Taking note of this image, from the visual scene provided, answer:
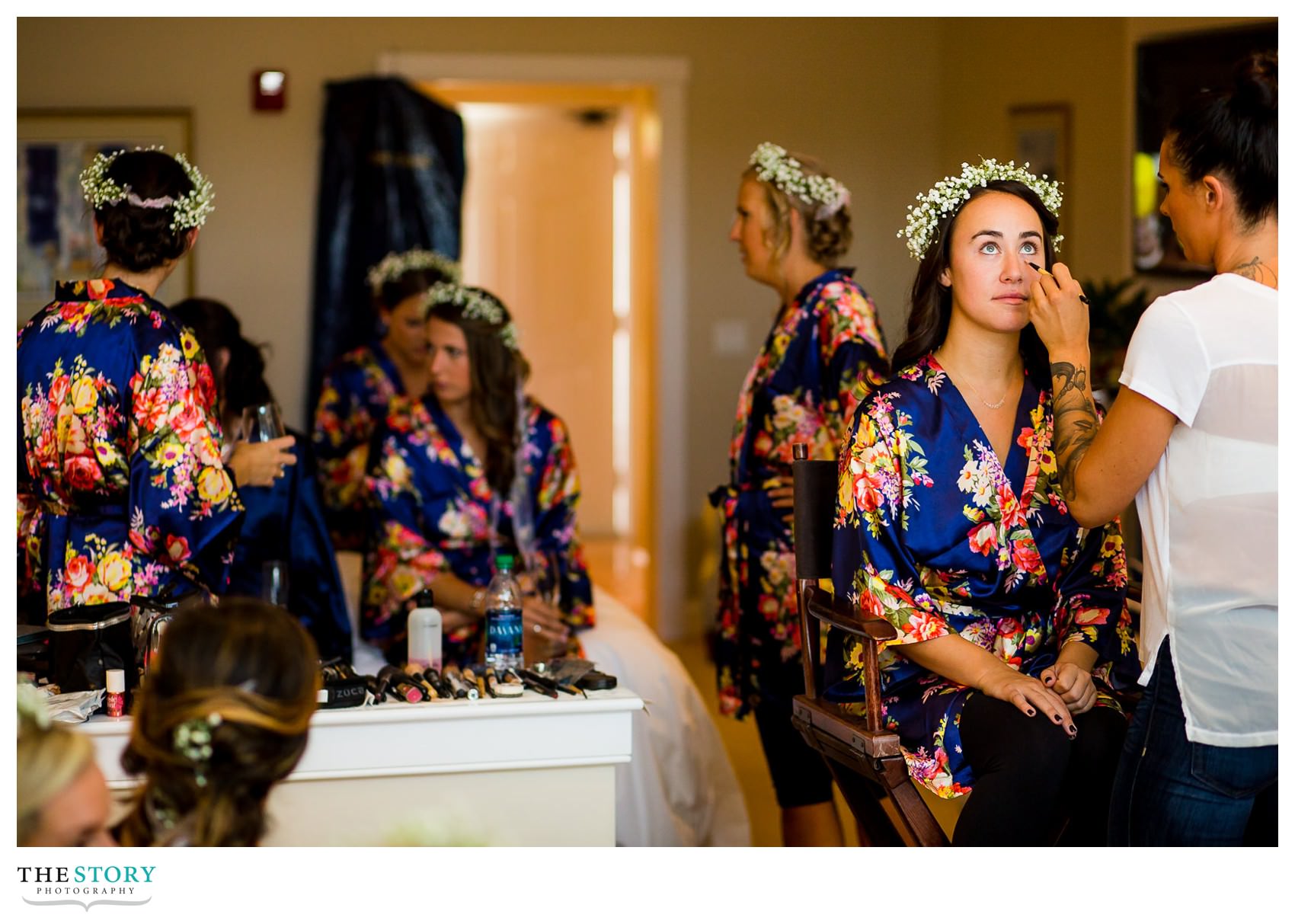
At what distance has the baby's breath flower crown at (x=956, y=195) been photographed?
2.18 meters

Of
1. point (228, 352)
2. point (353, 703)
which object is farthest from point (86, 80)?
point (353, 703)

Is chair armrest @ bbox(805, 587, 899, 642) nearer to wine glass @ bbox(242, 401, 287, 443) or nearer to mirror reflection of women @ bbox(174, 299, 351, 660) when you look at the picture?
wine glass @ bbox(242, 401, 287, 443)

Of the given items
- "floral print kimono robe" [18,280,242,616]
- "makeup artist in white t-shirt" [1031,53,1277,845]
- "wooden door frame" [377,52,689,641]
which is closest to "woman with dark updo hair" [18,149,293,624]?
"floral print kimono robe" [18,280,242,616]

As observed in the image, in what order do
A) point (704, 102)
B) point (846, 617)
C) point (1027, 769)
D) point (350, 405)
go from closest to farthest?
point (1027, 769), point (846, 617), point (350, 405), point (704, 102)

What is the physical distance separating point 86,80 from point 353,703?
361 centimetres

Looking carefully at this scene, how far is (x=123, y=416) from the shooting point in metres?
2.27

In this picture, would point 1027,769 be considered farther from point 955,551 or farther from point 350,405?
point 350,405

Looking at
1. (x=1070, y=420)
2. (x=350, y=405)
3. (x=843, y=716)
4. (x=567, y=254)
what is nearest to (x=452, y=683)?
(x=843, y=716)

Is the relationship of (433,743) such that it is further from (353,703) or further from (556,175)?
(556,175)

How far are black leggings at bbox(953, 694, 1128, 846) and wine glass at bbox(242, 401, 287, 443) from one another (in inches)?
53.2

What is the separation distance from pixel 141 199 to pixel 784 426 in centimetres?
127

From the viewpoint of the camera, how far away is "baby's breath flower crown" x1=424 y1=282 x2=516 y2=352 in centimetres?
309
